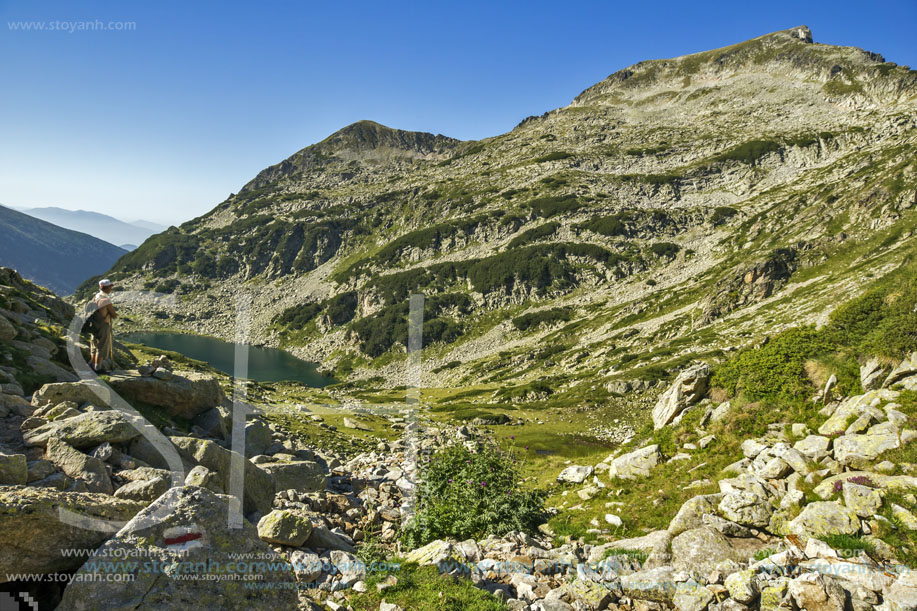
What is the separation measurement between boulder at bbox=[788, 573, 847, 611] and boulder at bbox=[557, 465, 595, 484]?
9.69 meters

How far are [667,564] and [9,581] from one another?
10963 mm

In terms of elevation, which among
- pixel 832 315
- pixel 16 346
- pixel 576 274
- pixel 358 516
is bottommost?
pixel 358 516

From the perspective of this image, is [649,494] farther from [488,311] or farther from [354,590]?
[488,311]

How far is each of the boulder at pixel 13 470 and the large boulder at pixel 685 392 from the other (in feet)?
59.1

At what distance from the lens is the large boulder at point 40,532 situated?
5180 millimetres

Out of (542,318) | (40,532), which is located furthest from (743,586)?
(542,318)

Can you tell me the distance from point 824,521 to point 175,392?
18.8m

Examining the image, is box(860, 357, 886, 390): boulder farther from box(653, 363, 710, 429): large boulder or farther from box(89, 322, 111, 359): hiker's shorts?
box(89, 322, 111, 359): hiker's shorts

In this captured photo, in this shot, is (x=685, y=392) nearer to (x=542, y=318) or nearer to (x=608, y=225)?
(x=542, y=318)

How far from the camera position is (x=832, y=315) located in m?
Answer: 14.8

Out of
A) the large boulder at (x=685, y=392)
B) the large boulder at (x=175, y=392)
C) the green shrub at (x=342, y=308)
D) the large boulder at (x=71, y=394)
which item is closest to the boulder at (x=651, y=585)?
the large boulder at (x=685, y=392)

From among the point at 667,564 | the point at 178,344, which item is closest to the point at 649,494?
the point at 667,564

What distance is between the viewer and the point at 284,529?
9.13 metres

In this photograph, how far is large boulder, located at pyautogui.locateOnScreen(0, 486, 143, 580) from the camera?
5180 millimetres
